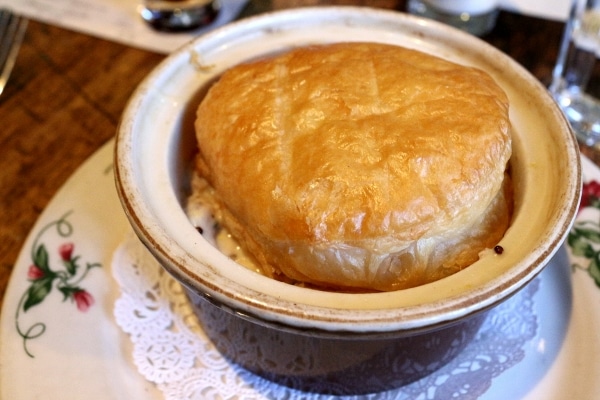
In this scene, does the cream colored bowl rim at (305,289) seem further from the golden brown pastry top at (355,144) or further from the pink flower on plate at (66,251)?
the pink flower on plate at (66,251)

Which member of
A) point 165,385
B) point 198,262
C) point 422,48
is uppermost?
point 422,48

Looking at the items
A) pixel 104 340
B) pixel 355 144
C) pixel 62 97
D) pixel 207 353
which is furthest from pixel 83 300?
pixel 62 97

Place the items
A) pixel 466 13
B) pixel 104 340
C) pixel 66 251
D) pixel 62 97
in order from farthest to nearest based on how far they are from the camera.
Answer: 1. pixel 466 13
2. pixel 62 97
3. pixel 66 251
4. pixel 104 340

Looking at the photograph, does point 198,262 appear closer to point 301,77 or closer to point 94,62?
point 301,77

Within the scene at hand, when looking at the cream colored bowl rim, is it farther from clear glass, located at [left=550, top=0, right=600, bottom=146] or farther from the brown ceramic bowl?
clear glass, located at [left=550, top=0, right=600, bottom=146]

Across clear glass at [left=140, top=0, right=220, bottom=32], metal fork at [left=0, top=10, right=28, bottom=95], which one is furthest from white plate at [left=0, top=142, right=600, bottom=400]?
clear glass at [left=140, top=0, right=220, bottom=32]

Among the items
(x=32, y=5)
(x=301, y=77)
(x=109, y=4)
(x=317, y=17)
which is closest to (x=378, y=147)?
(x=301, y=77)

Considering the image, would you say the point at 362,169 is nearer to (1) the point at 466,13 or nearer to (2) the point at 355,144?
(2) the point at 355,144
